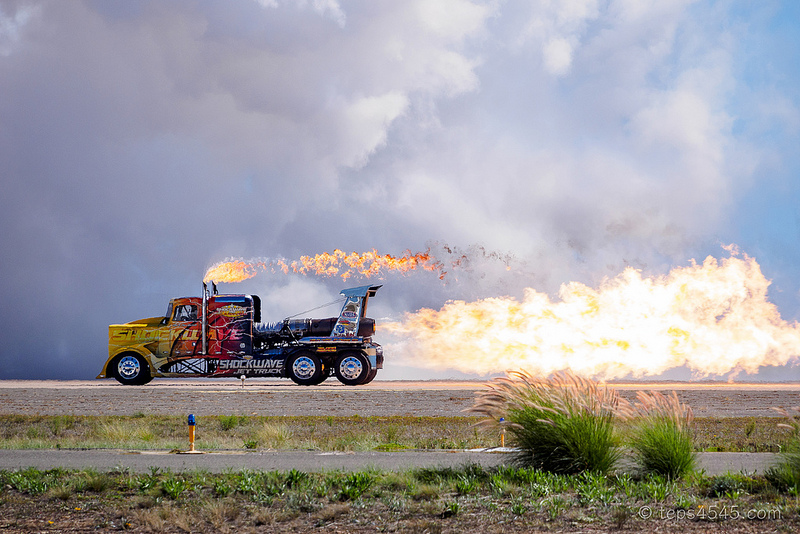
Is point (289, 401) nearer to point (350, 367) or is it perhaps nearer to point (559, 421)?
point (350, 367)

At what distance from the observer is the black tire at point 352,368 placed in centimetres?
4025

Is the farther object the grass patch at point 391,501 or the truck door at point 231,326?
the truck door at point 231,326

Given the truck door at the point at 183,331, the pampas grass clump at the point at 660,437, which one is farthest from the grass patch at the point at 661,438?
the truck door at the point at 183,331

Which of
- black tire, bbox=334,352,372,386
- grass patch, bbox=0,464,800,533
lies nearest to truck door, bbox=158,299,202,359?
black tire, bbox=334,352,372,386

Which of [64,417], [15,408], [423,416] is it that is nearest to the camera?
[64,417]

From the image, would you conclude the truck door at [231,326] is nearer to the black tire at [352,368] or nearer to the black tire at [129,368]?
the black tire at [129,368]

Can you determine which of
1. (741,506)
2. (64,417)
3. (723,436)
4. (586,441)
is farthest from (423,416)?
(741,506)

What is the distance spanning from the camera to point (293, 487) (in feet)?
36.1

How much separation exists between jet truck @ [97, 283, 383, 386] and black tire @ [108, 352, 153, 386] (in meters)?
0.05

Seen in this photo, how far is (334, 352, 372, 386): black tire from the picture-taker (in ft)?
132

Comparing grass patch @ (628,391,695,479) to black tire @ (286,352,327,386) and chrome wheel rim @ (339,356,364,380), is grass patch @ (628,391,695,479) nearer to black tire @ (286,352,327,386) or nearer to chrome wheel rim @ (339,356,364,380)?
chrome wheel rim @ (339,356,364,380)

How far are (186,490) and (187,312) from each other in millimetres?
30117

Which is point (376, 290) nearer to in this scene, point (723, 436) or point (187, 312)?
point (187, 312)

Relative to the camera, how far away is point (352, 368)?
1588 inches
